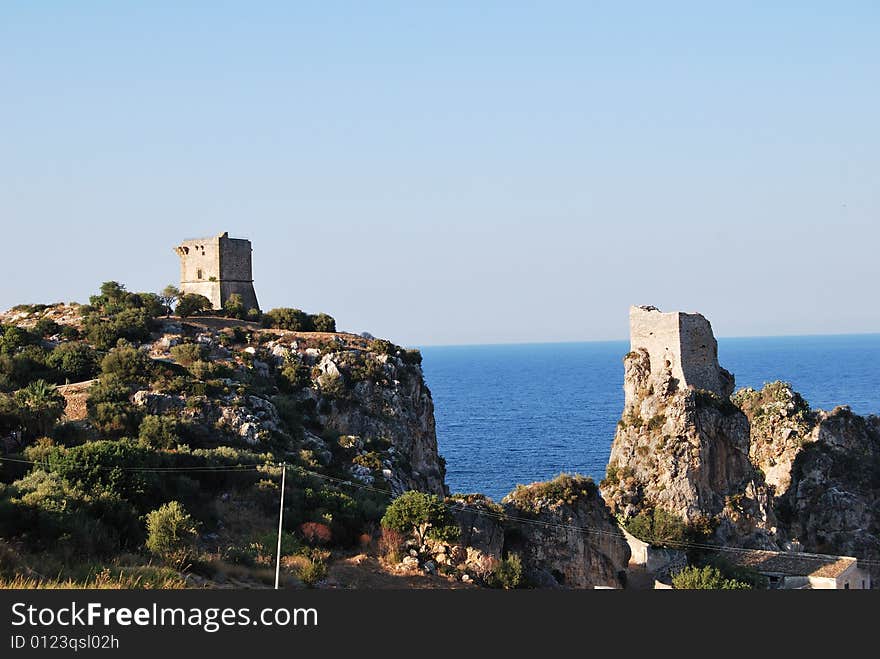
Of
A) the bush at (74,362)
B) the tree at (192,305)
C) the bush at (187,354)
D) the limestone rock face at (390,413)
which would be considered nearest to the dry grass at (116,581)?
the limestone rock face at (390,413)

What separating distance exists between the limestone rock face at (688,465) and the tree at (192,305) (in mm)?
26830

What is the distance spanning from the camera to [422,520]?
30.6 m

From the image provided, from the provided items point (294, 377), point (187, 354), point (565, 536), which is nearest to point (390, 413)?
point (294, 377)

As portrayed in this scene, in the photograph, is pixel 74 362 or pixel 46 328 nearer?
pixel 74 362

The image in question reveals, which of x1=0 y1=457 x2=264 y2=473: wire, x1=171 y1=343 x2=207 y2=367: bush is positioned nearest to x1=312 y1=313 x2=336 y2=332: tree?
x1=171 y1=343 x2=207 y2=367: bush

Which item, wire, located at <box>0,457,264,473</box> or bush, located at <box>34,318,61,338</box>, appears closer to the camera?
wire, located at <box>0,457,264,473</box>

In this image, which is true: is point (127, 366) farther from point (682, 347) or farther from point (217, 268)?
point (682, 347)

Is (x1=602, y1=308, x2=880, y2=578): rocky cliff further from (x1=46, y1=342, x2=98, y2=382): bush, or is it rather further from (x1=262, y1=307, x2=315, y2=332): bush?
(x1=46, y1=342, x2=98, y2=382): bush

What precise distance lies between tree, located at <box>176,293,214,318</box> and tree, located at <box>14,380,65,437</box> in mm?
21412

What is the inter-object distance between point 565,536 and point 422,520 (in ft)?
22.0

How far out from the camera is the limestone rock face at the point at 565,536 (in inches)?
1331

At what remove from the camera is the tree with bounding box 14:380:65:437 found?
120ft

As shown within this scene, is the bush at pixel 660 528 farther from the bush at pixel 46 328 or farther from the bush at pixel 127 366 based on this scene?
the bush at pixel 46 328

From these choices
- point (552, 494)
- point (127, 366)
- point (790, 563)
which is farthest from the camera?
point (127, 366)
